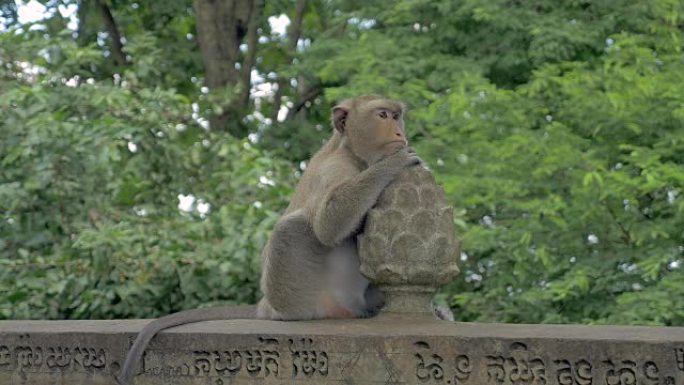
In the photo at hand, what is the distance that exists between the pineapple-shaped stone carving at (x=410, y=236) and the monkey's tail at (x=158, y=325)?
0.94m

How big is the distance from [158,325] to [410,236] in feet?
3.92

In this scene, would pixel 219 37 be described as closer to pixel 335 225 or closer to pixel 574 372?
pixel 335 225

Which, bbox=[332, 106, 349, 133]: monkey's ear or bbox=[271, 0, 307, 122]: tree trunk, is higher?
bbox=[271, 0, 307, 122]: tree trunk

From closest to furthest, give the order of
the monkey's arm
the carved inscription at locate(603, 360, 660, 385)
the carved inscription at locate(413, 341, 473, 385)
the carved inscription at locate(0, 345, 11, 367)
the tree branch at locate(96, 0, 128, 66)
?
the carved inscription at locate(603, 360, 660, 385)
the carved inscription at locate(413, 341, 473, 385)
the monkey's arm
the carved inscription at locate(0, 345, 11, 367)
the tree branch at locate(96, 0, 128, 66)

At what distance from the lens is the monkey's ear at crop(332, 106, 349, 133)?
16.0 feet

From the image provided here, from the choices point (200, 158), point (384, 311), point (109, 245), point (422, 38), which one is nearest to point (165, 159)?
point (200, 158)

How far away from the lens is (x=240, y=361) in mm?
4871

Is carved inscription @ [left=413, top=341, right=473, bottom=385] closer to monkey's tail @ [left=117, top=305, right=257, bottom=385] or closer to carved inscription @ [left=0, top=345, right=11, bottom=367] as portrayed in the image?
monkey's tail @ [left=117, top=305, right=257, bottom=385]

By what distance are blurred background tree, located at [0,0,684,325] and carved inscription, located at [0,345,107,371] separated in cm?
252

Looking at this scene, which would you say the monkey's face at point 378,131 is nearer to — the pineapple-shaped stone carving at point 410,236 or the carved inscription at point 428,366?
the pineapple-shaped stone carving at point 410,236

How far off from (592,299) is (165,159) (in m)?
3.52

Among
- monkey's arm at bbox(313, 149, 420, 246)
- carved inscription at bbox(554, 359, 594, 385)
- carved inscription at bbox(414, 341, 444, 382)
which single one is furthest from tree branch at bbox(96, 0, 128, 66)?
carved inscription at bbox(554, 359, 594, 385)

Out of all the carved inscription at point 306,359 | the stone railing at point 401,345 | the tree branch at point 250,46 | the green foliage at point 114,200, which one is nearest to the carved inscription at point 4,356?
the stone railing at point 401,345

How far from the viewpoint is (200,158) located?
9594 millimetres
